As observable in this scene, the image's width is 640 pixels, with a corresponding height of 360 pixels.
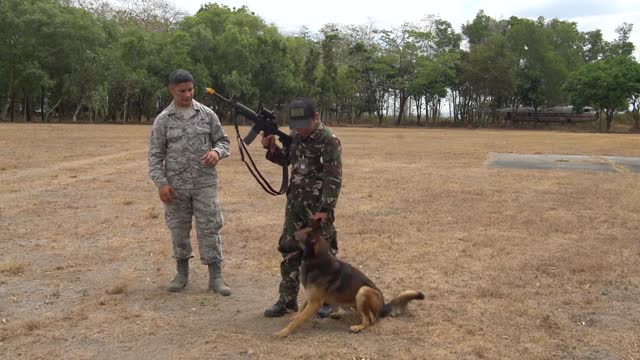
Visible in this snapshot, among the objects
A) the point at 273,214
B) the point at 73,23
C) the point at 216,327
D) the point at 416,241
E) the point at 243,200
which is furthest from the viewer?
the point at 73,23

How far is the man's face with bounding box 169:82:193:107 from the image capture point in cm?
535

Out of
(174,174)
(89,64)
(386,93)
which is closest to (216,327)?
(174,174)

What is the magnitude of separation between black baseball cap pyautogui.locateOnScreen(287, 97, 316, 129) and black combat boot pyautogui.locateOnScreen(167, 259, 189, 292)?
79.1 inches

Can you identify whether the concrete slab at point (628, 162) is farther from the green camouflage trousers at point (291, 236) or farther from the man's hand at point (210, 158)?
the man's hand at point (210, 158)

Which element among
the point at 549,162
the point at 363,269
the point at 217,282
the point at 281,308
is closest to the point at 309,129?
the point at 281,308

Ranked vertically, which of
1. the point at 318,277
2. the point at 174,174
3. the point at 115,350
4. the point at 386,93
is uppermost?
the point at 386,93

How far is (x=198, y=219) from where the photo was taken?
18.2 feet

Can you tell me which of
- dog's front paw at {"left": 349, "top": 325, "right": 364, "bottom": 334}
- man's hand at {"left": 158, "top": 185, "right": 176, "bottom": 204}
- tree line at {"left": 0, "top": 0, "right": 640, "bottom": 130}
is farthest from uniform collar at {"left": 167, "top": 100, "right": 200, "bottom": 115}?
tree line at {"left": 0, "top": 0, "right": 640, "bottom": 130}

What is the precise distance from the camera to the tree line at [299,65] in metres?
53.3

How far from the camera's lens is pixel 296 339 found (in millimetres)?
4594

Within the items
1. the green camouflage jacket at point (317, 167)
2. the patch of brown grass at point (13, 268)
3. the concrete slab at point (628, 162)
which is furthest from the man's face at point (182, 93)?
the concrete slab at point (628, 162)

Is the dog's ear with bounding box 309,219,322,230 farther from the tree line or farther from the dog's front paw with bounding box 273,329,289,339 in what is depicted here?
the tree line

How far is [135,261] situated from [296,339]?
10.3 feet

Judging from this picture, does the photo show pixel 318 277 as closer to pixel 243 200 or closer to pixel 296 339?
pixel 296 339
